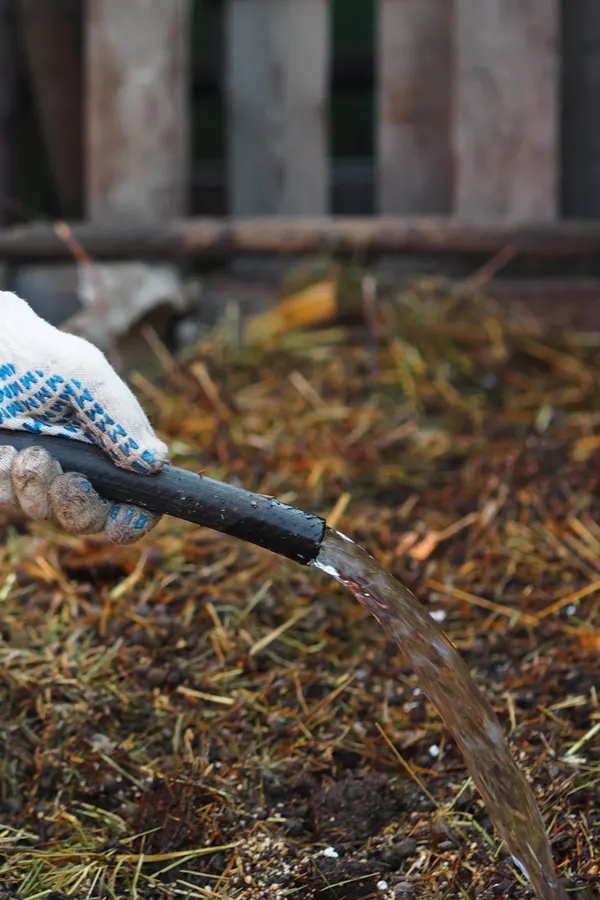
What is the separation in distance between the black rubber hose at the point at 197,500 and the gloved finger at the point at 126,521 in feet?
0.04

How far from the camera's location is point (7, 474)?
4.47 feet

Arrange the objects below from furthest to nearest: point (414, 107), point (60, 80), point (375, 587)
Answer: point (60, 80), point (414, 107), point (375, 587)

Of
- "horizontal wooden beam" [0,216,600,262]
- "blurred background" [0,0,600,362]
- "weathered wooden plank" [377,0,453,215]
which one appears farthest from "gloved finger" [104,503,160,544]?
"weathered wooden plank" [377,0,453,215]

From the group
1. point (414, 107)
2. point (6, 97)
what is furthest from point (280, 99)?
point (6, 97)

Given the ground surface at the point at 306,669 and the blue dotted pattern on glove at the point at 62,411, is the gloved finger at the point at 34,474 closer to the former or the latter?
the blue dotted pattern on glove at the point at 62,411

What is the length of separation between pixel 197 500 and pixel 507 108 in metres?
2.15

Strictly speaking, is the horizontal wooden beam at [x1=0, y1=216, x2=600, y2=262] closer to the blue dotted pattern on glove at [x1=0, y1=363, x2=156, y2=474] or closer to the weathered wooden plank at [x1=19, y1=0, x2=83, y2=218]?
the weathered wooden plank at [x1=19, y1=0, x2=83, y2=218]

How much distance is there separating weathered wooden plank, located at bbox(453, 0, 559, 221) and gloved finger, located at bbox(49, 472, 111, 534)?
206 centimetres

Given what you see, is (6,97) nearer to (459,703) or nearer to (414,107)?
(414,107)

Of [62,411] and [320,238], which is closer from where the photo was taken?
[62,411]

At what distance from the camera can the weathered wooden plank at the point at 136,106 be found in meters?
3.12

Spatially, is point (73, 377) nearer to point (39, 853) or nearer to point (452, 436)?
point (39, 853)

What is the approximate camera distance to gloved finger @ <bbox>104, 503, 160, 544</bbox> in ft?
4.50

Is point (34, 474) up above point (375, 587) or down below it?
above
